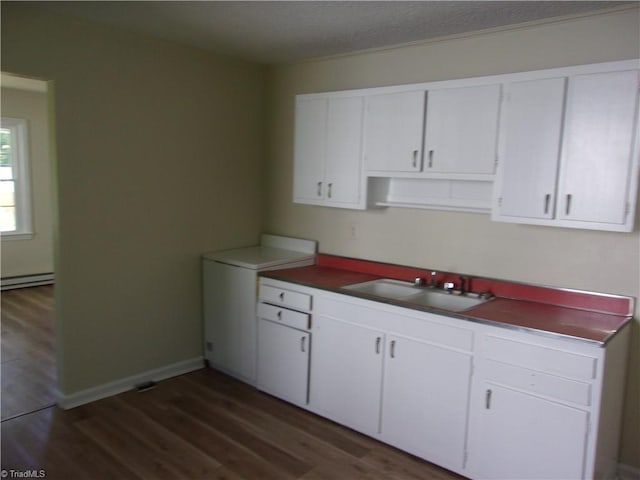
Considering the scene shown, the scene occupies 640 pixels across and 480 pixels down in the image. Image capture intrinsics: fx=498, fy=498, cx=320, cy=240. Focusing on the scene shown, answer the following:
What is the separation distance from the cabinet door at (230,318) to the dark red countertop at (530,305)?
265 mm

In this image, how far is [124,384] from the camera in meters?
3.50

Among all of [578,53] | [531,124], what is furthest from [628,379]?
[578,53]

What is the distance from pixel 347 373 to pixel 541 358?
1.18m

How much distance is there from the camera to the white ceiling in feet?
8.48

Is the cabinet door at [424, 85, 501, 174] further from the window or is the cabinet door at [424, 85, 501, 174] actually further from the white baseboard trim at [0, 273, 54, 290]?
the white baseboard trim at [0, 273, 54, 290]

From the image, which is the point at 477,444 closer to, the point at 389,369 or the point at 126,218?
the point at 389,369

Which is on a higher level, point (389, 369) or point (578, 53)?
point (578, 53)

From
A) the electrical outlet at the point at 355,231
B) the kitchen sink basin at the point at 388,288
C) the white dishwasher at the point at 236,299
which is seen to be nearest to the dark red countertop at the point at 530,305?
the kitchen sink basin at the point at 388,288

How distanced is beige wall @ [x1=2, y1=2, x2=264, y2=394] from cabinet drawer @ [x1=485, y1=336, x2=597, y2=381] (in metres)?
2.35

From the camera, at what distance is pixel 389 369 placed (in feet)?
9.35

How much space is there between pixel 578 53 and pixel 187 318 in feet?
10.3

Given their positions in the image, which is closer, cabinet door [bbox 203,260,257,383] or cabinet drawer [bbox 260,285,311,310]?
cabinet drawer [bbox 260,285,311,310]

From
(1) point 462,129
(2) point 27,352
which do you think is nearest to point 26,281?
(2) point 27,352

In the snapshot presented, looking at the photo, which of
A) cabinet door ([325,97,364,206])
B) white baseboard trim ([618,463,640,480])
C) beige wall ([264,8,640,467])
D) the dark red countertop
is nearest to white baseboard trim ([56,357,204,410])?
the dark red countertop
